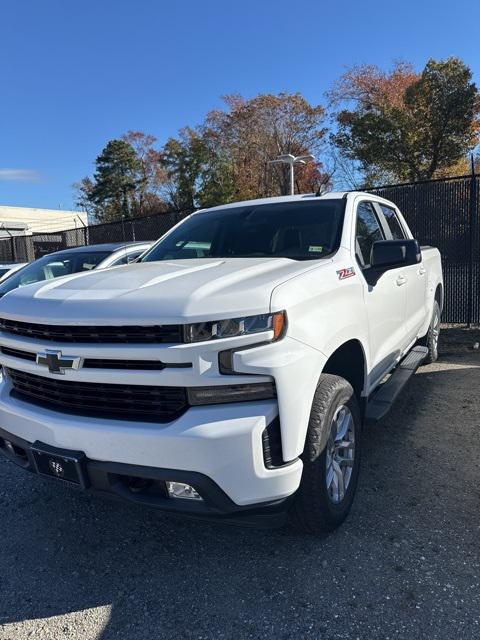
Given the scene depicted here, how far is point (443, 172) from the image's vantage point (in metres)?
28.5

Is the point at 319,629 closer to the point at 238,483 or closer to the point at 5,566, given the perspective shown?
the point at 238,483

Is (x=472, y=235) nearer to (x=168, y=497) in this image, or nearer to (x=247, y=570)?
(x=247, y=570)

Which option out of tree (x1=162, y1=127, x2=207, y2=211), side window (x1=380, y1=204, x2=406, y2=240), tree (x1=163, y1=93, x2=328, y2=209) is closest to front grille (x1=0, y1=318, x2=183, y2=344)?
side window (x1=380, y1=204, x2=406, y2=240)

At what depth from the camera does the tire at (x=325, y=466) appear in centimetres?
244

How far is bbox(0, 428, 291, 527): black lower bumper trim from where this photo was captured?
2154mm

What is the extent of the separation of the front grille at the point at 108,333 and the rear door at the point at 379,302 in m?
1.54

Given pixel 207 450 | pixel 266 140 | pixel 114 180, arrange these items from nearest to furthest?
pixel 207 450
pixel 266 140
pixel 114 180

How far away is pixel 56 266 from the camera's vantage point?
719 centimetres

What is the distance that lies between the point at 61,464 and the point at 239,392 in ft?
3.11

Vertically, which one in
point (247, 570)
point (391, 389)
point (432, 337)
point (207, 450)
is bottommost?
point (247, 570)

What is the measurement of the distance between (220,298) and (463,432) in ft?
9.56

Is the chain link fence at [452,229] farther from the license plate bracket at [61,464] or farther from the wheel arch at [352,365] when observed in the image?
the license plate bracket at [61,464]

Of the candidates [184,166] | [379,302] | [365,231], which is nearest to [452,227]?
[365,231]

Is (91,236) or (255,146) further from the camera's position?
→ (255,146)
